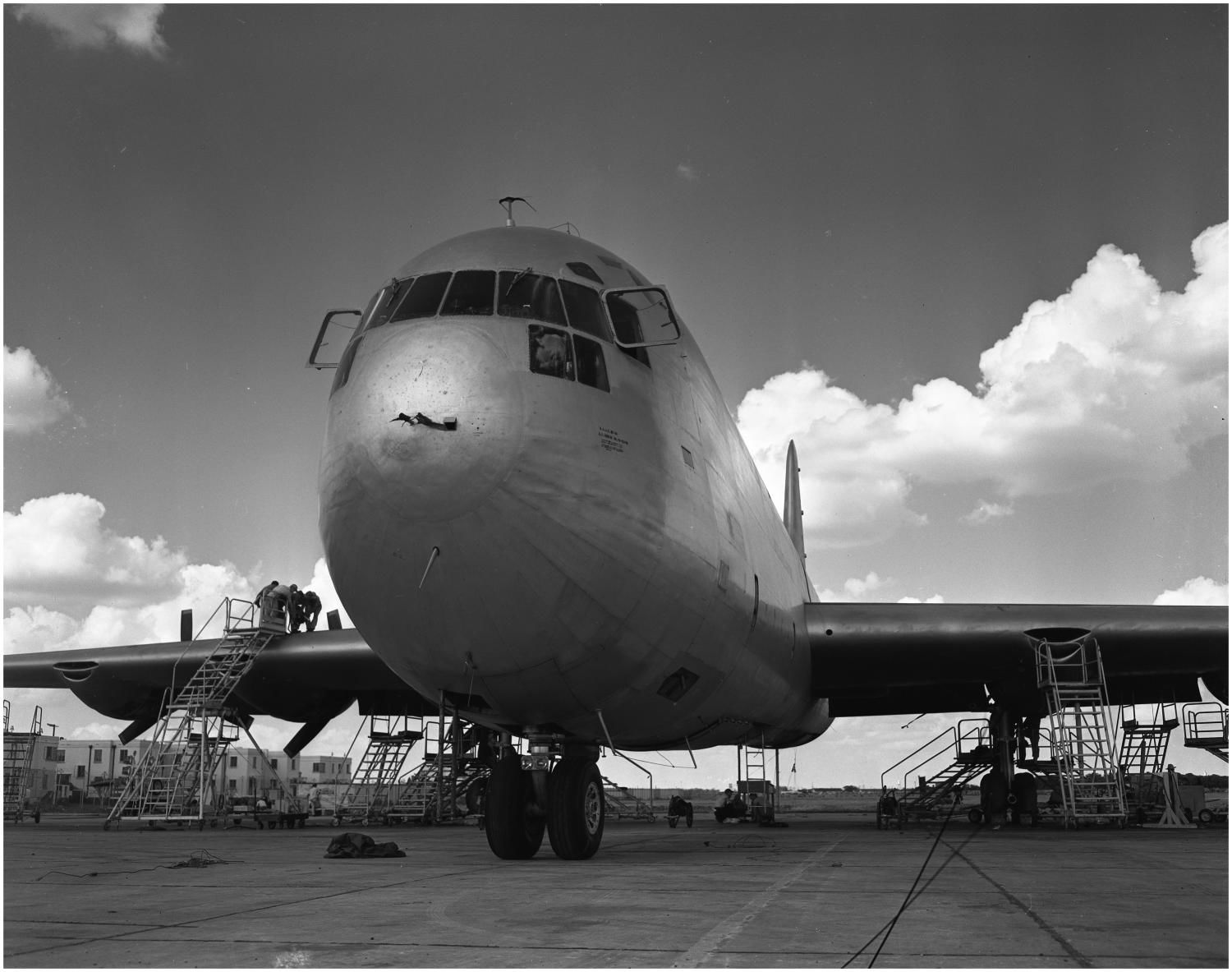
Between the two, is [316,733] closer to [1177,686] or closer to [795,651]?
[795,651]

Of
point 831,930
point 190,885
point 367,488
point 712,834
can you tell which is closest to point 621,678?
point 367,488

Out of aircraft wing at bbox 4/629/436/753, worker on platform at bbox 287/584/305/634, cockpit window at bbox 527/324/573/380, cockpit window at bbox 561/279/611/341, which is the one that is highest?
cockpit window at bbox 561/279/611/341

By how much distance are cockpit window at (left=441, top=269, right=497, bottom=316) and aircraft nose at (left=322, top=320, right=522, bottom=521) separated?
391 mm

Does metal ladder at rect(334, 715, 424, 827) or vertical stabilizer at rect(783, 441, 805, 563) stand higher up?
vertical stabilizer at rect(783, 441, 805, 563)

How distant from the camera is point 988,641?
17484 millimetres

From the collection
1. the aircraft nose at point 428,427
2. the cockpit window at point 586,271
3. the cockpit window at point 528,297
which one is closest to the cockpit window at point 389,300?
the aircraft nose at point 428,427

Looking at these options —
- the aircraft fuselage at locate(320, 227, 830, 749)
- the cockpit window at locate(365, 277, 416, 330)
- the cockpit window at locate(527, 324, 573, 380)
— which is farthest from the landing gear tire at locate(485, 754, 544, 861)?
the cockpit window at locate(365, 277, 416, 330)

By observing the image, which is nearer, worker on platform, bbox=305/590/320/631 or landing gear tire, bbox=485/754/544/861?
landing gear tire, bbox=485/754/544/861

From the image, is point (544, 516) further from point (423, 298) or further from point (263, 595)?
point (263, 595)

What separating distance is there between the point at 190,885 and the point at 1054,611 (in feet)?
44.6

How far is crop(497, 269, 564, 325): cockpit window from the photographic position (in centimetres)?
997

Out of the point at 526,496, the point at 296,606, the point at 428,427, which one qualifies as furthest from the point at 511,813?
the point at 296,606

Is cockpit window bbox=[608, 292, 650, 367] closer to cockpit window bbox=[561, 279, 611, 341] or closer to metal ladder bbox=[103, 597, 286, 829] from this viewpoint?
cockpit window bbox=[561, 279, 611, 341]

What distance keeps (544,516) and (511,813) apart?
10.7 feet
